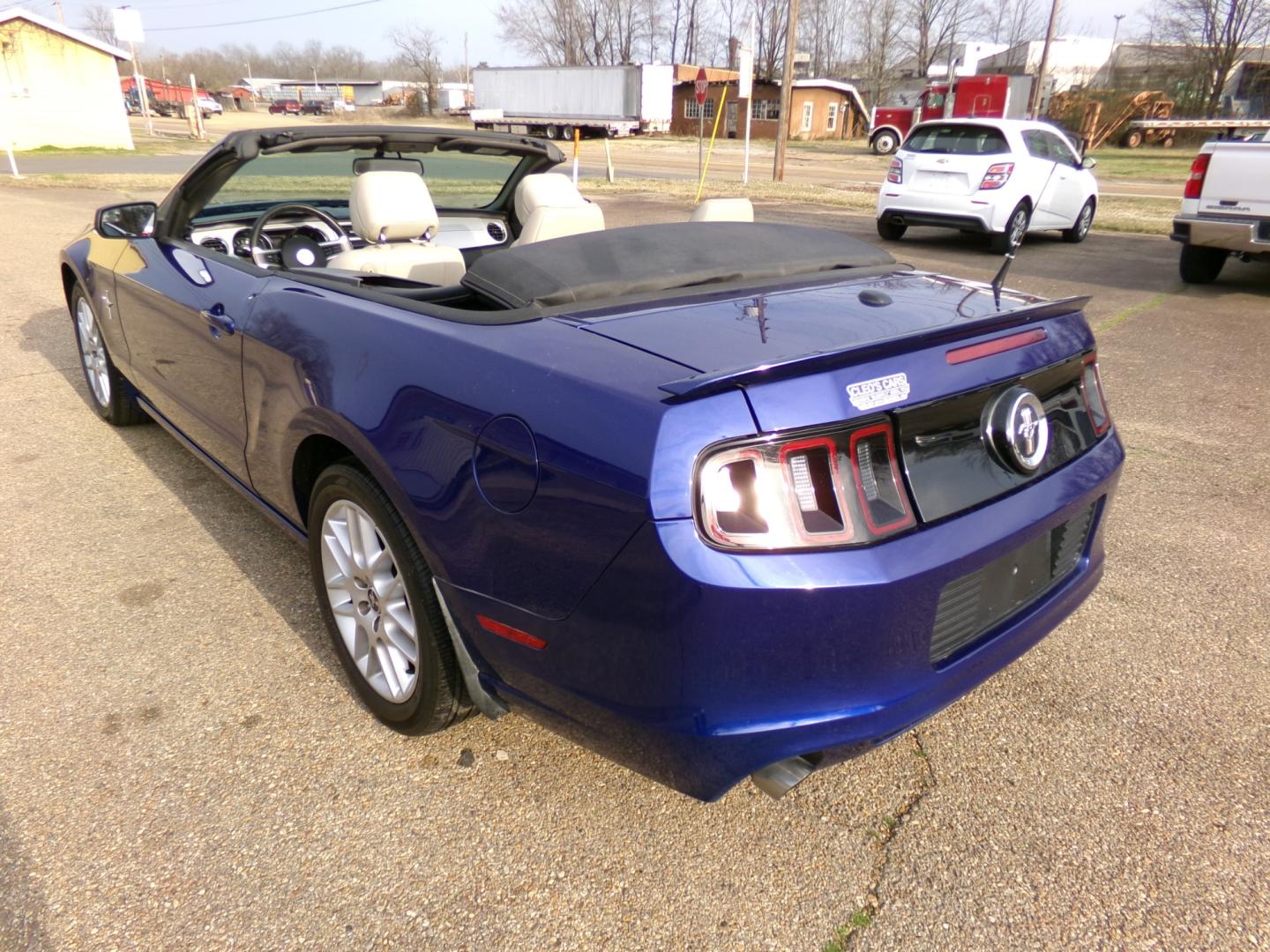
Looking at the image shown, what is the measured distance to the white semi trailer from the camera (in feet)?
138

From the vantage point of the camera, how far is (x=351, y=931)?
1.85m

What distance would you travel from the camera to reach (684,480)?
158 centimetres

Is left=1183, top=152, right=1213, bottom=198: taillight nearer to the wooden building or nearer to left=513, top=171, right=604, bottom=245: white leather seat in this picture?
left=513, top=171, right=604, bottom=245: white leather seat

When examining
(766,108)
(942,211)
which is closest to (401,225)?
(942,211)

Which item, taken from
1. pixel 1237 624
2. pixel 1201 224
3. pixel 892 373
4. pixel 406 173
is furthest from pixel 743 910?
pixel 1201 224

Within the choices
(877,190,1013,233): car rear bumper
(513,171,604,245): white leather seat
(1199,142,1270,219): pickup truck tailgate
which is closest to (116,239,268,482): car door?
(513,171,604,245): white leather seat

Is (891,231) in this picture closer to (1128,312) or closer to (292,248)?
(1128,312)

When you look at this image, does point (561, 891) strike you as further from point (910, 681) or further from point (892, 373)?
point (892, 373)

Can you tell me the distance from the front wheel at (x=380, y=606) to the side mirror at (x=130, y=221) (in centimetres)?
205

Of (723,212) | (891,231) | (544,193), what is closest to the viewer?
(723,212)

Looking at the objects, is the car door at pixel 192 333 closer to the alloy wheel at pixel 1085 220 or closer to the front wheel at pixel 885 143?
the alloy wheel at pixel 1085 220

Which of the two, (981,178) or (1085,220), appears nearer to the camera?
(981,178)

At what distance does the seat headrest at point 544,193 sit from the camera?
412 cm

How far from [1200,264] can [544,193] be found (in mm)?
8207
